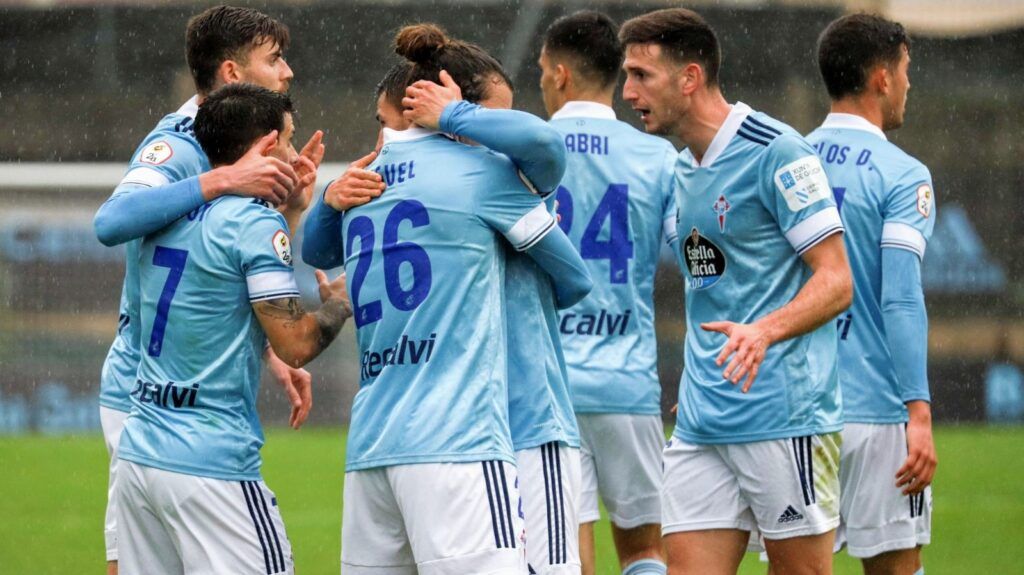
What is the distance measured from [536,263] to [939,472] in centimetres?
798

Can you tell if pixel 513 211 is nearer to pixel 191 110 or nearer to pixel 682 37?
pixel 682 37

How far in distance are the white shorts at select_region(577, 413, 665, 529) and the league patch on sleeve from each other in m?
1.59

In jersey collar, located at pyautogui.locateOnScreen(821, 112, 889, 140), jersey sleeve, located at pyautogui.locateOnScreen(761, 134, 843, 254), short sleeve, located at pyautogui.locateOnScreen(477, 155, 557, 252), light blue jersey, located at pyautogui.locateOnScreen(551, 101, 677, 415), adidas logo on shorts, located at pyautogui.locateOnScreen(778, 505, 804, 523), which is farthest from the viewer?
light blue jersey, located at pyautogui.locateOnScreen(551, 101, 677, 415)

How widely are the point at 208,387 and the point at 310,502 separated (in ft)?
20.8

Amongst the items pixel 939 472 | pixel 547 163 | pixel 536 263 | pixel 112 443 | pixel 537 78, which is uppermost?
pixel 537 78

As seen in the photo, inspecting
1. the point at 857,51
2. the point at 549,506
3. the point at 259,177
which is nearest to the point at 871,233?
the point at 857,51

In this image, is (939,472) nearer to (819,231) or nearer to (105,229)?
(819,231)

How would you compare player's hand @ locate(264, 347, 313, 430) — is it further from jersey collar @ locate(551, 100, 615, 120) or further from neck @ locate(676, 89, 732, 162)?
jersey collar @ locate(551, 100, 615, 120)

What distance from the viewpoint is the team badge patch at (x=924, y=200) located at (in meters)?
4.80

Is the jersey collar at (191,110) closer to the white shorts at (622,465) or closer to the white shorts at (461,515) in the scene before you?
the white shorts at (461,515)

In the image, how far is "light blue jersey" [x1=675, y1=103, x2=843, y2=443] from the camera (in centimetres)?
418

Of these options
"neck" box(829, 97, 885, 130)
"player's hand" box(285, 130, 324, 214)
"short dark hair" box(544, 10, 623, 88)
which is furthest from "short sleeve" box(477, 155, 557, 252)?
"short dark hair" box(544, 10, 623, 88)

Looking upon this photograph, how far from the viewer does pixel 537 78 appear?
13625 mm

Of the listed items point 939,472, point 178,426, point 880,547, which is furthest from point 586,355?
point 939,472
